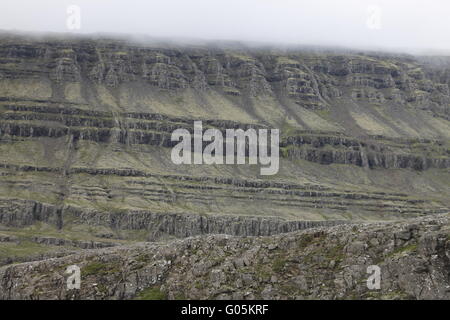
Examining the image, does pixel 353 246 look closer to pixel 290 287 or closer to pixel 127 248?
pixel 290 287

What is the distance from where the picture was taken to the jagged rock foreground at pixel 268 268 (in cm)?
9050

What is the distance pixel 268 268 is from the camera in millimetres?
97812

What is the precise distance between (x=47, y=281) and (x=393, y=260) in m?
48.2

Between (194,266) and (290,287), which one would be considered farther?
(194,266)

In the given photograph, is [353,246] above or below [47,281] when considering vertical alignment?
above

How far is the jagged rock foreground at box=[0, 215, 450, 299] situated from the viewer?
9050 centimetres
